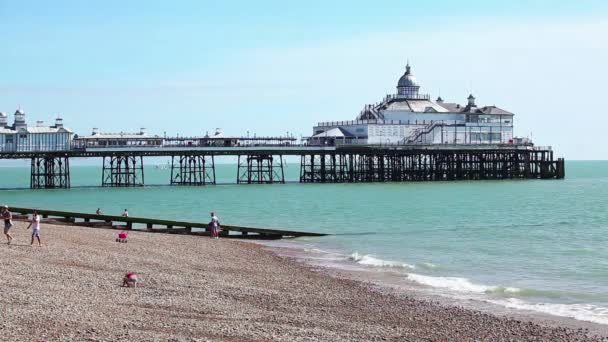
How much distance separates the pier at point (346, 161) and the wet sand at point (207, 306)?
51662 millimetres

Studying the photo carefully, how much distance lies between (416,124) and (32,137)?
3944cm

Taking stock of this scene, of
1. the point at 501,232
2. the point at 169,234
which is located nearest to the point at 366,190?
the point at 501,232

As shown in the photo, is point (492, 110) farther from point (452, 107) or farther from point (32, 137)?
point (32, 137)

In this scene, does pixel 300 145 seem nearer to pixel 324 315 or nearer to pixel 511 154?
pixel 511 154

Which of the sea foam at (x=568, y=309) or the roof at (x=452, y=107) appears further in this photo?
the roof at (x=452, y=107)

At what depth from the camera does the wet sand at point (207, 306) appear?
13812 millimetres

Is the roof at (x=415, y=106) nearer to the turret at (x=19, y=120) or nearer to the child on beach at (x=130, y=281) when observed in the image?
the turret at (x=19, y=120)

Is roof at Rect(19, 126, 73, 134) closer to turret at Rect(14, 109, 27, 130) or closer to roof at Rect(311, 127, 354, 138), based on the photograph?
turret at Rect(14, 109, 27, 130)

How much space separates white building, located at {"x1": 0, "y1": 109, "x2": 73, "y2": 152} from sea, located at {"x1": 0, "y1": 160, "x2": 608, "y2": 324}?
15.3 ft

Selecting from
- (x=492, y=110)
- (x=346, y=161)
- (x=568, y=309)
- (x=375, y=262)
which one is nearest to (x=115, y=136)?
(x=346, y=161)

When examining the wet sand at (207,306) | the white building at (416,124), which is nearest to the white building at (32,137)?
the white building at (416,124)

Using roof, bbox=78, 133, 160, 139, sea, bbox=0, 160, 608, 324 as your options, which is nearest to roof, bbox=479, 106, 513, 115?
sea, bbox=0, 160, 608, 324

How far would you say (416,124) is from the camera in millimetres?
96000

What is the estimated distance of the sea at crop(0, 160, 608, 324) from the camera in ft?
74.2
